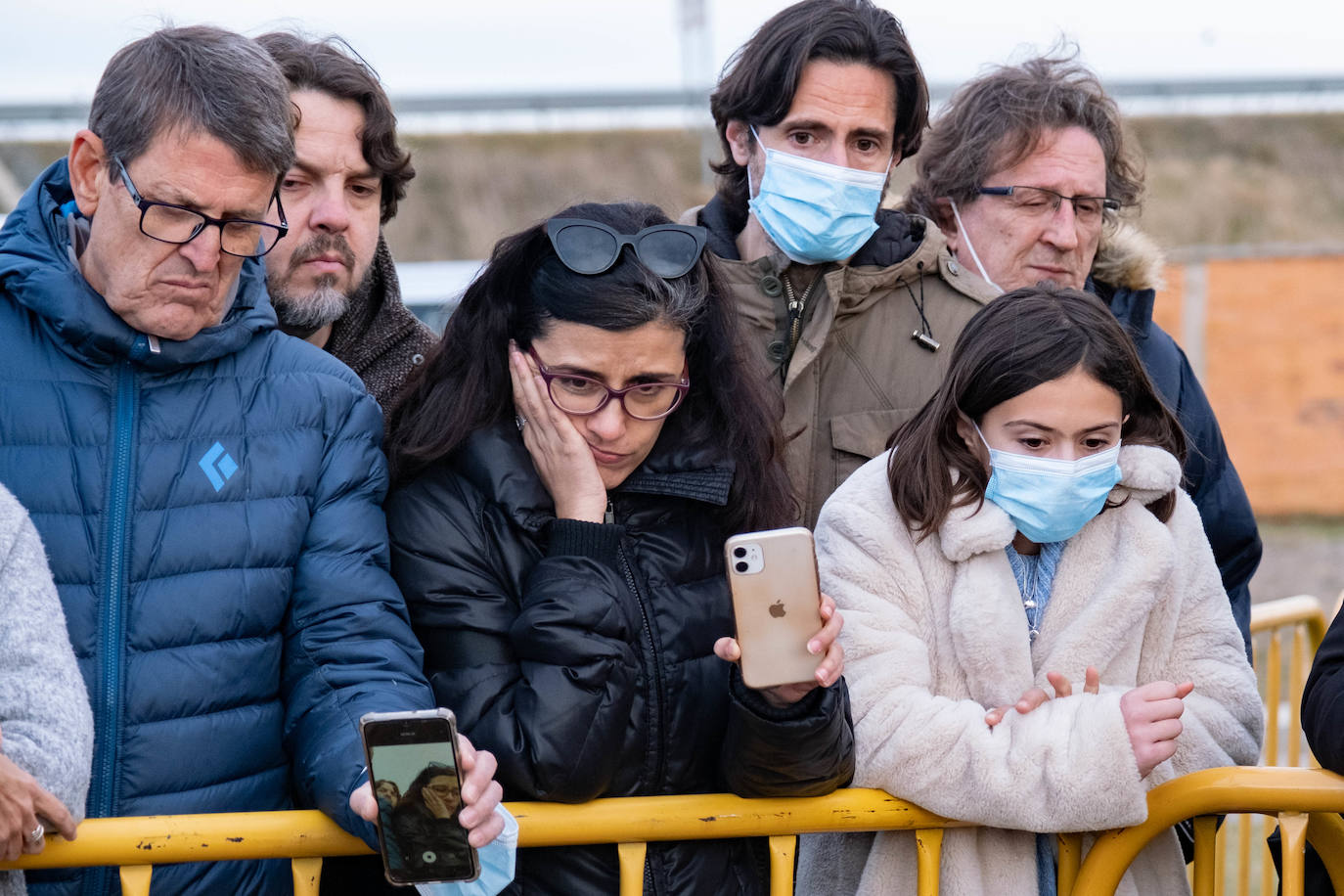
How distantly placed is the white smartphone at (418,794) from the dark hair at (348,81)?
67.8 inches

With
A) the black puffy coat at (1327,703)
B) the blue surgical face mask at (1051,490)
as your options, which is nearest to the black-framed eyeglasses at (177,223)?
the blue surgical face mask at (1051,490)

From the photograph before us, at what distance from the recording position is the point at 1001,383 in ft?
9.13

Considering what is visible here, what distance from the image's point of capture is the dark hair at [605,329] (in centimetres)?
265

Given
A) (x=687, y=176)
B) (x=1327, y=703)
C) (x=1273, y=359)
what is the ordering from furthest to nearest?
(x=687, y=176)
(x=1273, y=359)
(x=1327, y=703)

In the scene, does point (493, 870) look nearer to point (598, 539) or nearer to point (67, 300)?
point (598, 539)

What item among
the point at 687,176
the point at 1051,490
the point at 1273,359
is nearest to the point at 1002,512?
the point at 1051,490

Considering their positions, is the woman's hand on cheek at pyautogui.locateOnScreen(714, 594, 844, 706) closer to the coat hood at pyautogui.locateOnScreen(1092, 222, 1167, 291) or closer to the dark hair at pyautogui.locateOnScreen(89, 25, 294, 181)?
the dark hair at pyautogui.locateOnScreen(89, 25, 294, 181)

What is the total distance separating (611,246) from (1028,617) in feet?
3.48

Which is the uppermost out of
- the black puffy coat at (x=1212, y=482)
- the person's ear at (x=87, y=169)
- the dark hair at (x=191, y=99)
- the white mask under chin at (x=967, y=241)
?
the dark hair at (x=191, y=99)

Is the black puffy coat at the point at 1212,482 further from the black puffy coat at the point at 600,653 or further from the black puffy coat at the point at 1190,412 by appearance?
the black puffy coat at the point at 600,653

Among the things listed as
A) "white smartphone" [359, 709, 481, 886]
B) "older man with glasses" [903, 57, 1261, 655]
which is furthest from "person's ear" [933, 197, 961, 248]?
"white smartphone" [359, 709, 481, 886]

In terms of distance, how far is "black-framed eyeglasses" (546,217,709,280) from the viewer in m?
2.66

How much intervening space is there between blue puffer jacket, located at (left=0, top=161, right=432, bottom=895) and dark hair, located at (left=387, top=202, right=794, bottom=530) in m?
0.26

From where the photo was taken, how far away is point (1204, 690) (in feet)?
8.84
